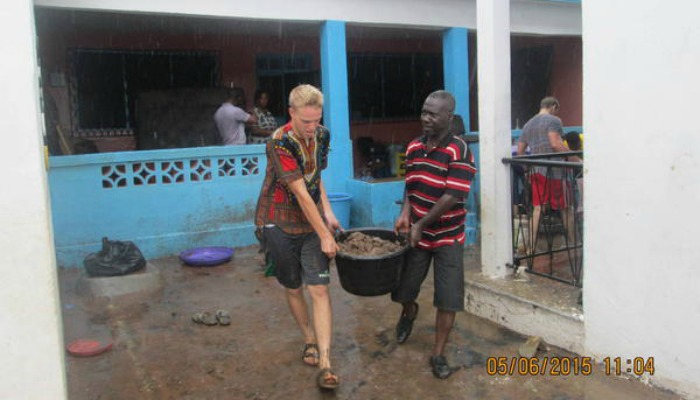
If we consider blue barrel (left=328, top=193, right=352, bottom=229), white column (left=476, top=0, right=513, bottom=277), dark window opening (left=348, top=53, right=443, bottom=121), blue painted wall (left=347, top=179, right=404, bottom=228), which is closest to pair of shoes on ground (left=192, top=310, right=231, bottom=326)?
white column (left=476, top=0, right=513, bottom=277)

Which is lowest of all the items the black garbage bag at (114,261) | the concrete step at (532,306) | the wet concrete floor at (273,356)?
the wet concrete floor at (273,356)

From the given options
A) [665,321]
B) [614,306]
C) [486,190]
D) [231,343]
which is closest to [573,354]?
[614,306]

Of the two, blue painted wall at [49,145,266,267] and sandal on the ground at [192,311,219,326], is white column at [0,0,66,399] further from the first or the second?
blue painted wall at [49,145,266,267]

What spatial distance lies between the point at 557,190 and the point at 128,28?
6.32 metres

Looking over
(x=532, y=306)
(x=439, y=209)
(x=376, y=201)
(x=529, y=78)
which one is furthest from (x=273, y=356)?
(x=529, y=78)

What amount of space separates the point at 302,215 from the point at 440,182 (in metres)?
0.88

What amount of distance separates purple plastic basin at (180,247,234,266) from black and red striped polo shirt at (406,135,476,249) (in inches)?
133

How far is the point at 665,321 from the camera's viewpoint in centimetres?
334

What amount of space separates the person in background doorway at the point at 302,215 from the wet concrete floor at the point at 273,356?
320 mm

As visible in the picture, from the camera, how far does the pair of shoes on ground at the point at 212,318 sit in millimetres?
4820

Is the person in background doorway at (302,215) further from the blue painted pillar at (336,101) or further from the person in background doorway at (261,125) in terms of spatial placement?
the person in background doorway at (261,125)

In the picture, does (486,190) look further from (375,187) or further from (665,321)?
(375,187)

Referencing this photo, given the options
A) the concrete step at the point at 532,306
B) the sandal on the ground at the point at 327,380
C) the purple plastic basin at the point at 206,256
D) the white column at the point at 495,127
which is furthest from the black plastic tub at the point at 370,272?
the purple plastic basin at the point at 206,256

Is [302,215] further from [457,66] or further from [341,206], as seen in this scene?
[457,66]
